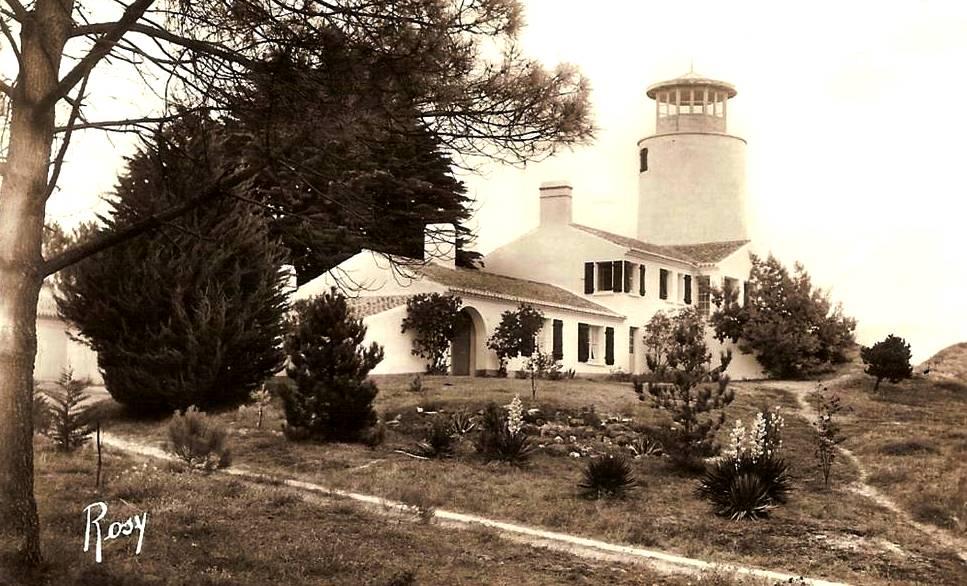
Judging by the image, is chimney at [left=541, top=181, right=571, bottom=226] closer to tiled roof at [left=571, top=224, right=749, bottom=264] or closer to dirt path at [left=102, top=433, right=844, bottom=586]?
tiled roof at [left=571, top=224, right=749, bottom=264]

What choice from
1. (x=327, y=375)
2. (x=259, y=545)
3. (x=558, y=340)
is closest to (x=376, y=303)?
(x=558, y=340)

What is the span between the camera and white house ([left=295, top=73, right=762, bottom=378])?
96.7ft

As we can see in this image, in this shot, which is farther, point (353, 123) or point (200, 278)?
point (200, 278)

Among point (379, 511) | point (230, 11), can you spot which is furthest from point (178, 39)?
point (379, 511)

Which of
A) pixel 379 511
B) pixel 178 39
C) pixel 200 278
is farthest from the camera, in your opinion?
pixel 200 278

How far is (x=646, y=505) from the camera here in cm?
1384

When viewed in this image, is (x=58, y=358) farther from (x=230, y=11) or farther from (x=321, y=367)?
(x=230, y=11)

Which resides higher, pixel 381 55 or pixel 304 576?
pixel 381 55

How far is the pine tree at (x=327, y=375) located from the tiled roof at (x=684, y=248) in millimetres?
18346

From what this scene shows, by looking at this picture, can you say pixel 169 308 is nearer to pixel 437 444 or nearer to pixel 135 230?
pixel 437 444

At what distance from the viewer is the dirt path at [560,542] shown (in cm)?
999

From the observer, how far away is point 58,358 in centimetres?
2883

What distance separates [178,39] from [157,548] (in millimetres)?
4170

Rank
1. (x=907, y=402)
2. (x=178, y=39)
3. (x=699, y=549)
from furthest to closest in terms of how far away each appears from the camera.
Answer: (x=907, y=402), (x=699, y=549), (x=178, y=39)
